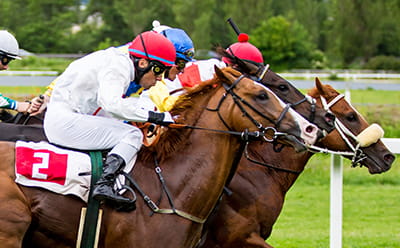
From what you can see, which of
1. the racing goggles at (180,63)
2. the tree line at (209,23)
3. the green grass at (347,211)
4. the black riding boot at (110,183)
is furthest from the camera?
the tree line at (209,23)

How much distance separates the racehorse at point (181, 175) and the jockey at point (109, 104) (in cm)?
22

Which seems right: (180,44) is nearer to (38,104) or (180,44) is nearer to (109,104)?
(38,104)

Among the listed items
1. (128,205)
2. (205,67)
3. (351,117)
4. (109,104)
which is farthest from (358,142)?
(109,104)

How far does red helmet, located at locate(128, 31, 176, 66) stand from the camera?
4742 millimetres

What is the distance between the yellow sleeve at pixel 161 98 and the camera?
507 centimetres

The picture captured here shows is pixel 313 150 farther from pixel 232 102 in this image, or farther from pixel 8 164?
pixel 8 164

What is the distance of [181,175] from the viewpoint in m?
4.77

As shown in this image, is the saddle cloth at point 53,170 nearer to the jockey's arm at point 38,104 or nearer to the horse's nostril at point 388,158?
the jockey's arm at point 38,104

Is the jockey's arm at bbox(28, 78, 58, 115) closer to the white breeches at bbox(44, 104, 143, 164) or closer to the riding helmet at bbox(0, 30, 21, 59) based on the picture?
the riding helmet at bbox(0, 30, 21, 59)

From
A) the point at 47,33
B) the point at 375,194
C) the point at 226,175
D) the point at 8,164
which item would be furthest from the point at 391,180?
the point at 47,33

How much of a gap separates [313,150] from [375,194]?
5790 millimetres

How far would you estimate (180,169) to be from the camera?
189 inches

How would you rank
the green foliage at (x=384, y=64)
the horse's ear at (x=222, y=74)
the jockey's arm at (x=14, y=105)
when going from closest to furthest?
the horse's ear at (x=222, y=74) < the jockey's arm at (x=14, y=105) < the green foliage at (x=384, y=64)

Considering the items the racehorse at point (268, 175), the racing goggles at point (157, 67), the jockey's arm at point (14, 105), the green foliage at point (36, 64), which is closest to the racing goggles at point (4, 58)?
the jockey's arm at point (14, 105)
